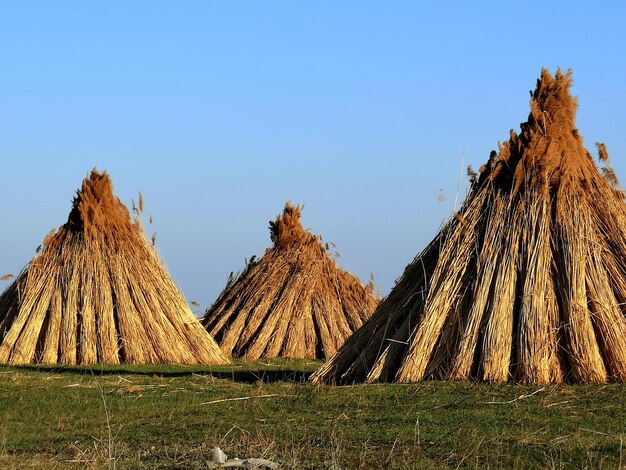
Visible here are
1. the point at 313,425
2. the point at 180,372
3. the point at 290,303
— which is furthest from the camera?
the point at 290,303

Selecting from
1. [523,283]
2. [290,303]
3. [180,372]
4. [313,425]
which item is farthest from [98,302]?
[313,425]

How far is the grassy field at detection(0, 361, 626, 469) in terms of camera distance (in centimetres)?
745

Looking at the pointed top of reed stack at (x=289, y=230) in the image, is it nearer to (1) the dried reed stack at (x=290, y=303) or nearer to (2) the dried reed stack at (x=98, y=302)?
(1) the dried reed stack at (x=290, y=303)

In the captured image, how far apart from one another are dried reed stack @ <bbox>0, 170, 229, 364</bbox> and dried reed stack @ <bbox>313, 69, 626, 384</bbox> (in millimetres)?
4944

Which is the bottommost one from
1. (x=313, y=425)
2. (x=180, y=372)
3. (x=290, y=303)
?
(x=313, y=425)

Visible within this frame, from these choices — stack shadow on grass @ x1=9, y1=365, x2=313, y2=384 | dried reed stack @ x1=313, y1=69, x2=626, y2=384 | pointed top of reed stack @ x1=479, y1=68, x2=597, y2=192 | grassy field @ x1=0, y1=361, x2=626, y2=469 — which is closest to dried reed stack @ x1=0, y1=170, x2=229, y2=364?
stack shadow on grass @ x1=9, y1=365, x2=313, y2=384

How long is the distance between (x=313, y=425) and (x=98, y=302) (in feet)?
26.2

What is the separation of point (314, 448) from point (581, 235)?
474cm

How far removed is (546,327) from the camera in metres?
11.0

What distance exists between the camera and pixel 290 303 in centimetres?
2008

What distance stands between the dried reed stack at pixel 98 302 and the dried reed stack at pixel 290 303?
2782mm

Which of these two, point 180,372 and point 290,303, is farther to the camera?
point 290,303

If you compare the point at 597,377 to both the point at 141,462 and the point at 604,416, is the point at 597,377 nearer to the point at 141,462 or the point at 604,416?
the point at 604,416

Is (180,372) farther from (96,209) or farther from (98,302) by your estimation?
(96,209)
